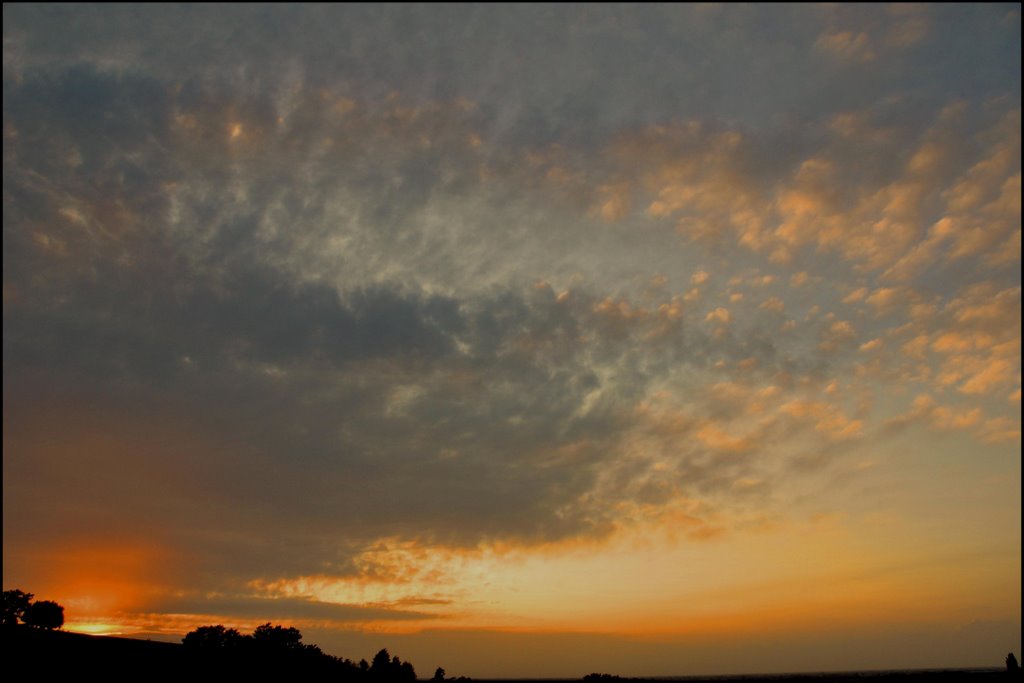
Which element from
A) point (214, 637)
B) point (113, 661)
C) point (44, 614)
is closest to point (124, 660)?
point (113, 661)

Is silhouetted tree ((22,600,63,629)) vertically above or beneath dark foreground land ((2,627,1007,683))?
above

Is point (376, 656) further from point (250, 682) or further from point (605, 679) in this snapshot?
point (250, 682)

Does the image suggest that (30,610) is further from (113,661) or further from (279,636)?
(113,661)

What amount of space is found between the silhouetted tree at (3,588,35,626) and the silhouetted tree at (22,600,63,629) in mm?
813

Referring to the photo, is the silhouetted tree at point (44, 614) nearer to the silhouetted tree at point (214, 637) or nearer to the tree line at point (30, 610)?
the tree line at point (30, 610)

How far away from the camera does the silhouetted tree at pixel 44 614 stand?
110375 mm

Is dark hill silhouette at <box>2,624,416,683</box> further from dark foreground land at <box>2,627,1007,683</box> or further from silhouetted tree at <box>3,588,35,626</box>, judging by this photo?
silhouetted tree at <box>3,588,35,626</box>

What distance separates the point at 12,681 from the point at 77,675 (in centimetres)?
427

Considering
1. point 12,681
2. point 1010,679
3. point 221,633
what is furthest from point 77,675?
point 1010,679

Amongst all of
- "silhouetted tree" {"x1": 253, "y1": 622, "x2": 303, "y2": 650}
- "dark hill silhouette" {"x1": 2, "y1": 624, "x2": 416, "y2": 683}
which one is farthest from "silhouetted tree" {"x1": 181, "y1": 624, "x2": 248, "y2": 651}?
"dark hill silhouette" {"x1": 2, "y1": 624, "x2": 416, "y2": 683}

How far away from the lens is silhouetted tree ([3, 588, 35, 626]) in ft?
363

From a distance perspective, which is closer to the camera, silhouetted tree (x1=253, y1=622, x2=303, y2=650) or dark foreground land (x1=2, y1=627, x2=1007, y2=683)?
dark foreground land (x1=2, y1=627, x2=1007, y2=683)

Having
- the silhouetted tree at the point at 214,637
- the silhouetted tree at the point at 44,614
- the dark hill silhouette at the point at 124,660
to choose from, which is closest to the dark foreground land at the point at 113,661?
the dark hill silhouette at the point at 124,660

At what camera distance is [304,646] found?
11550cm
